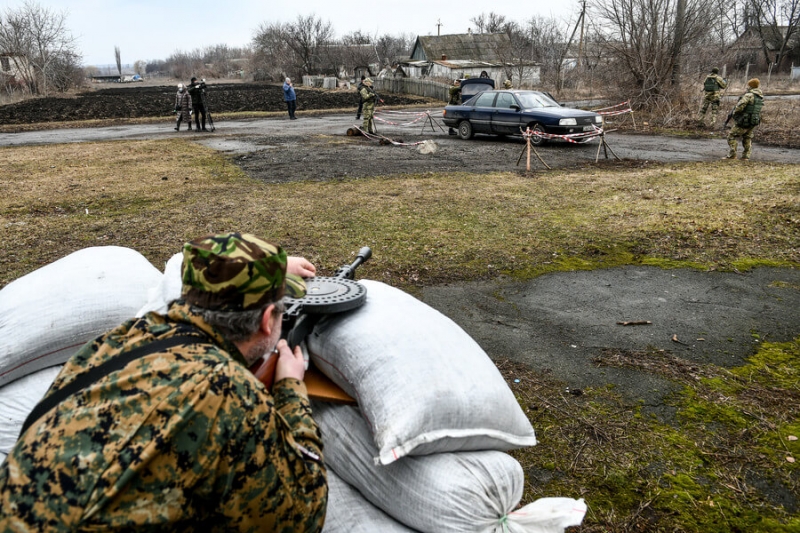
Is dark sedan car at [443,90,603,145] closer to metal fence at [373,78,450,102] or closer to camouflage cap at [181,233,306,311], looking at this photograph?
camouflage cap at [181,233,306,311]

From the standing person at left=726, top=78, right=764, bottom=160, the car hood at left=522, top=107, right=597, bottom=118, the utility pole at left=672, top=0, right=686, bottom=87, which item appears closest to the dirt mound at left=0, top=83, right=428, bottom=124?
the utility pole at left=672, top=0, right=686, bottom=87

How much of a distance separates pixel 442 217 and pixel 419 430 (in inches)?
223

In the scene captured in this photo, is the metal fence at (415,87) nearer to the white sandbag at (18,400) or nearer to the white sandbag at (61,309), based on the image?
the white sandbag at (61,309)

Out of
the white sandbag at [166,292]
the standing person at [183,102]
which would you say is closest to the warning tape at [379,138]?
the standing person at [183,102]

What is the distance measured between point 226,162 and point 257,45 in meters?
63.1

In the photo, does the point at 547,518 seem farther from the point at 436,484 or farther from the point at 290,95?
the point at 290,95

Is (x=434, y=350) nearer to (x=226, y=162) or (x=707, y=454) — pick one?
(x=707, y=454)

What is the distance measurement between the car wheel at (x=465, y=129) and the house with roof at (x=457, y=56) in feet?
91.4

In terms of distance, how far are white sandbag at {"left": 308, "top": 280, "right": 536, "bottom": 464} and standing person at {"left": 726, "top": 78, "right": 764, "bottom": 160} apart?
11241 millimetres

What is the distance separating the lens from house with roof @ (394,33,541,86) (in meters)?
43.9

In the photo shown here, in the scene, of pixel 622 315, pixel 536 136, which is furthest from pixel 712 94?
pixel 622 315

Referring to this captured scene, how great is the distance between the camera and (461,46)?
51.5m

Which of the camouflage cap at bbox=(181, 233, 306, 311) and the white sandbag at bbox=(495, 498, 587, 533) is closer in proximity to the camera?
the camouflage cap at bbox=(181, 233, 306, 311)

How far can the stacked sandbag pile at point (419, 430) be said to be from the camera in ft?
6.48
